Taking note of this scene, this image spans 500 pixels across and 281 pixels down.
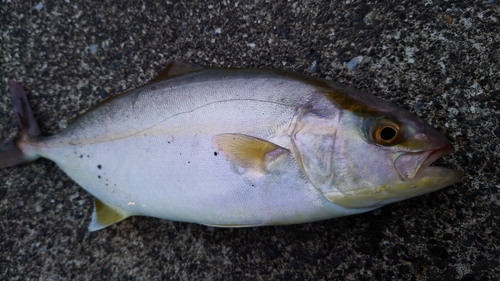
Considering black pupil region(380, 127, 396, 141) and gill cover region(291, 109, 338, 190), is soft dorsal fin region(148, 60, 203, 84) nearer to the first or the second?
gill cover region(291, 109, 338, 190)

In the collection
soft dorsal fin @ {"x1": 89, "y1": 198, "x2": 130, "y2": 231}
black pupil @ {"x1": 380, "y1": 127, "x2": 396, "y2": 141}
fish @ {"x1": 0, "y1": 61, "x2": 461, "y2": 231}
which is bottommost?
soft dorsal fin @ {"x1": 89, "y1": 198, "x2": 130, "y2": 231}

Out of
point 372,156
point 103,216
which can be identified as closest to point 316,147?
point 372,156

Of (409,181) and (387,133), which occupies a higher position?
(387,133)

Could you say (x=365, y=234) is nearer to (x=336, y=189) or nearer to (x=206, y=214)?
(x=336, y=189)

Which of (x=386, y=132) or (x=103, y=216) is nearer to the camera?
(x=386, y=132)

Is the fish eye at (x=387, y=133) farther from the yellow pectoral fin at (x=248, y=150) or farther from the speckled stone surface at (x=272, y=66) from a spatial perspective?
the speckled stone surface at (x=272, y=66)

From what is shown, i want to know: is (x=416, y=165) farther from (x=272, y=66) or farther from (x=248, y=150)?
(x=272, y=66)

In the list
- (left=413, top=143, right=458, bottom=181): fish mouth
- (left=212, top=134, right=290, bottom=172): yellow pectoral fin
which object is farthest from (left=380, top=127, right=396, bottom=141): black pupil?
(left=212, top=134, right=290, bottom=172): yellow pectoral fin
